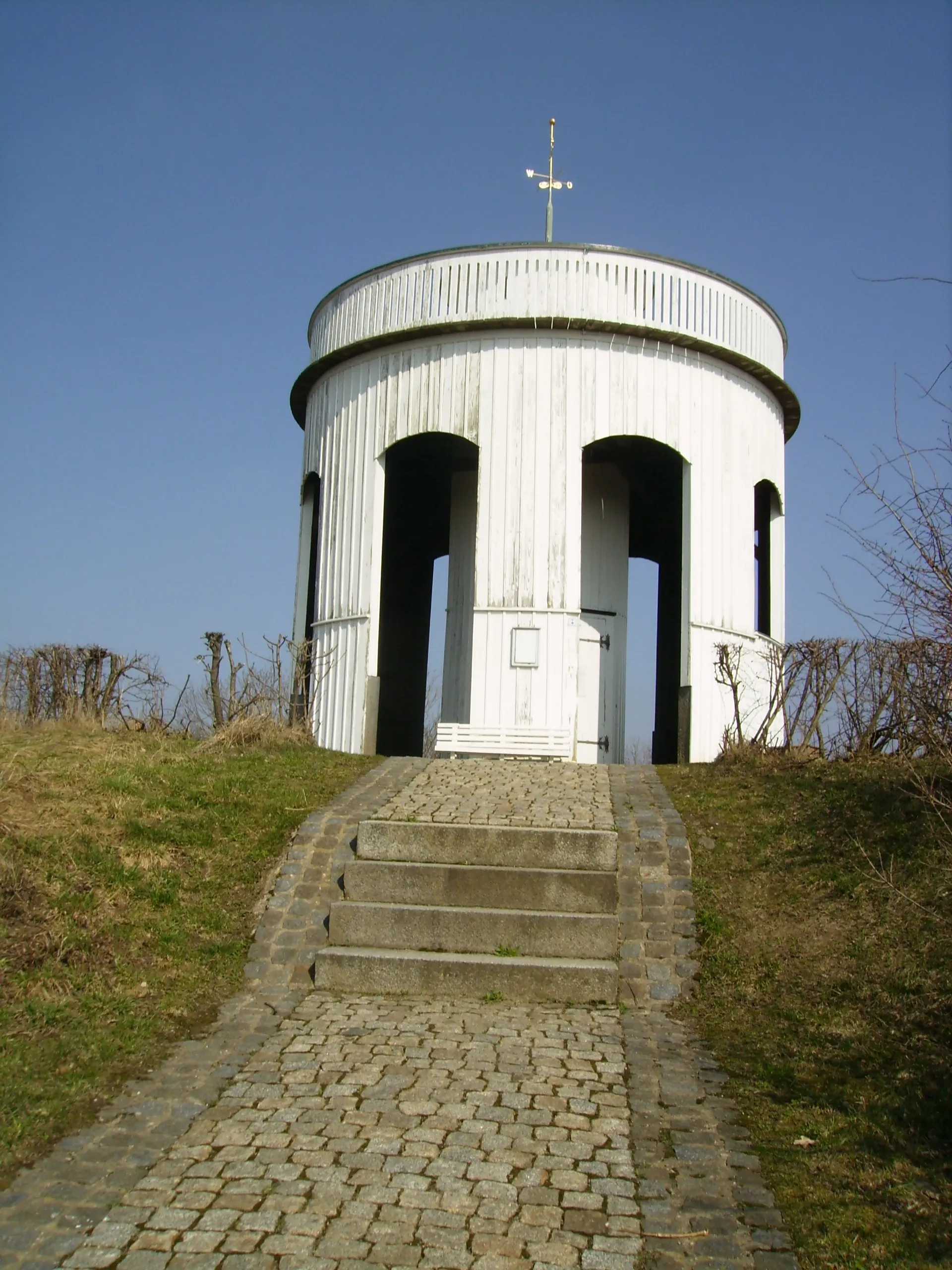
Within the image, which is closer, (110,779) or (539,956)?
(539,956)

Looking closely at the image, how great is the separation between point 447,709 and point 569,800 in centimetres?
653

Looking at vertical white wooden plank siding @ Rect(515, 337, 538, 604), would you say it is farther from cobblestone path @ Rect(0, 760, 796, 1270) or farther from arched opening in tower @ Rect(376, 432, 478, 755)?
cobblestone path @ Rect(0, 760, 796, 1270)

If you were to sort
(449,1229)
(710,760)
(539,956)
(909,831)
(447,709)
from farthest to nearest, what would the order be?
(447,709), (710,760), (909,831), (539,956), (449,1229)

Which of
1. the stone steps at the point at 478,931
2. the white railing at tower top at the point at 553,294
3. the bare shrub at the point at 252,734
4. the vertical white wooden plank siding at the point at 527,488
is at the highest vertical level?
the white railing at tower top at the point at 553,294

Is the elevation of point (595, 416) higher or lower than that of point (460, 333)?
lower

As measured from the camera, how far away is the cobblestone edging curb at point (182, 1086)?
16.2 ft

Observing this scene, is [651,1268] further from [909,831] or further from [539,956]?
[909,831]

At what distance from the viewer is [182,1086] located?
21.4 feet

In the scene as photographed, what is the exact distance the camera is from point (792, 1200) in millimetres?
5191

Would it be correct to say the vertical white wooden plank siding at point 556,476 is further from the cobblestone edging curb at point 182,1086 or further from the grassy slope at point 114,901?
the cobblestone edging curb at point 182,1086

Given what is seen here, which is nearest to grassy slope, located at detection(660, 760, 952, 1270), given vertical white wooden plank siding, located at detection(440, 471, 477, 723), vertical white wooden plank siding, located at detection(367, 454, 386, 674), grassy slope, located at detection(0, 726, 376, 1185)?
grassy slope, located at detection(0, 726, 376, 1185)

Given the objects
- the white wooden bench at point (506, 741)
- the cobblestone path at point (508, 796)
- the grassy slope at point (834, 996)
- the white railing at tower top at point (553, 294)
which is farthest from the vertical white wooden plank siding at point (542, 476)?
the grassy slope at point (834, 996)

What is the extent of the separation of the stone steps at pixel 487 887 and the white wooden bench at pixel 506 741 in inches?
225

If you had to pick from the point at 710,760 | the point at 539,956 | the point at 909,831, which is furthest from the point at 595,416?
the point at 539,956
